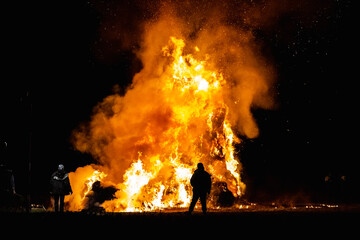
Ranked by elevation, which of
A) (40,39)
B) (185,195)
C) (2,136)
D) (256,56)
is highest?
(40,39)

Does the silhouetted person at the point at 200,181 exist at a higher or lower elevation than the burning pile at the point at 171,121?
lower

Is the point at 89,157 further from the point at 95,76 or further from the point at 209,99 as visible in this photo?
the point at 209,99

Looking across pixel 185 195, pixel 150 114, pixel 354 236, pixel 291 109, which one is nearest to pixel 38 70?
pixel 150 114

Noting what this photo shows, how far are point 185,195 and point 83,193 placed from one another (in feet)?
18.0

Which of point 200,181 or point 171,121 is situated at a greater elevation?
point 171,121

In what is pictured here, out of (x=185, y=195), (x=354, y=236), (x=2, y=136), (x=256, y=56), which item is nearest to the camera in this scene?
(x=354, y=236)

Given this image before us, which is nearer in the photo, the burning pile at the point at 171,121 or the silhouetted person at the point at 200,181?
the silhouetted person at the point at 200,181

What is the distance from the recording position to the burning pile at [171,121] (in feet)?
74.5

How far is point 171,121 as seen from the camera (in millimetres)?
24406

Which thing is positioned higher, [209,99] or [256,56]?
[256,56]

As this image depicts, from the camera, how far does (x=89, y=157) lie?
28.5 meters

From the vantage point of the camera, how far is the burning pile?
22.7 meters

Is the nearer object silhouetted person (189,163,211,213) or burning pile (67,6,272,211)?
silhouetted person (189,163,211,213)

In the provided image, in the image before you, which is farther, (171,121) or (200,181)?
(171,121)
